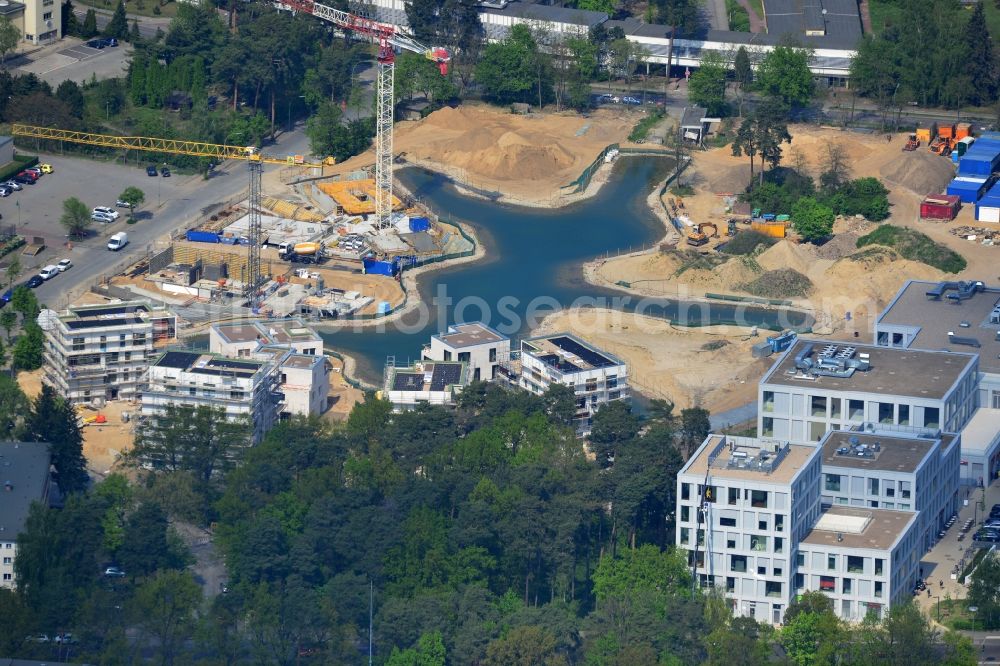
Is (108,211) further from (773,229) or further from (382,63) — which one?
(773,229)

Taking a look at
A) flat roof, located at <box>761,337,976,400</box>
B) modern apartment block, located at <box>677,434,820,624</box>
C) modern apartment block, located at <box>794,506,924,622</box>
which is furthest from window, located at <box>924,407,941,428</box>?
modern apartment block, located at <box>677,434,820,624</box>

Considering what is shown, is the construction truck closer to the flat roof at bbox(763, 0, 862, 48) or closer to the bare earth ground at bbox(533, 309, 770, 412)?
the bare earth ground at bbox(533, 309, 770, 412)

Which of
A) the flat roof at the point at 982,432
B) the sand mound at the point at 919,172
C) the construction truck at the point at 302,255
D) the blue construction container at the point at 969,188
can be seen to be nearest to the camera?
the flat roof at the point at 982,432

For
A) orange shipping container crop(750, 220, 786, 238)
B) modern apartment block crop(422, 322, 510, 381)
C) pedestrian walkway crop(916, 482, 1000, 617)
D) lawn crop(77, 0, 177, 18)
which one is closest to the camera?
pedestrian walkway crop(916, 482, 1000, 617)

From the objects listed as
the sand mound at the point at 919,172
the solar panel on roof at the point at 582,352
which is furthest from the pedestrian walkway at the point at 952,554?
the sand mound at the point at 919,172

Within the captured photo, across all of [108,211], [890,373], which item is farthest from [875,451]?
[108,211]

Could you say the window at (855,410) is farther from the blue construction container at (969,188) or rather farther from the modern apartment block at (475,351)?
the blue construction container at (969,188)
